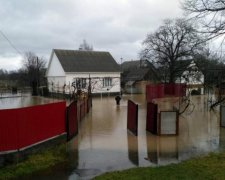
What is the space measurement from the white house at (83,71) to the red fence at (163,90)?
7.92 meters

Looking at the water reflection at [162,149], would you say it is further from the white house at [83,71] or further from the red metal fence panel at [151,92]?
the white house at [83,71]

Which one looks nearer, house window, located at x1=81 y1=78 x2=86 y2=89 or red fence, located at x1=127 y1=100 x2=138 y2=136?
red fence, located at x1=127 y1=100 x2=138 y2=136

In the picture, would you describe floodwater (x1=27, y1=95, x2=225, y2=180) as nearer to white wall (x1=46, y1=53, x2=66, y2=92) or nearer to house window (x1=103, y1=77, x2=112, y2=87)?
white wall (x1=46, y1=53, x2=66, y2=92)

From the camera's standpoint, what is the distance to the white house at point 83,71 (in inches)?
1832

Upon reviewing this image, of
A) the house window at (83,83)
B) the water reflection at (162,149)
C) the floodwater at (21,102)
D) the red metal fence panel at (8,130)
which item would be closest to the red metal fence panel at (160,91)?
the house window at (83,83)

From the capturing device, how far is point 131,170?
988 centimetres

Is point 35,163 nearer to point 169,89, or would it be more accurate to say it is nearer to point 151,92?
point 151,92

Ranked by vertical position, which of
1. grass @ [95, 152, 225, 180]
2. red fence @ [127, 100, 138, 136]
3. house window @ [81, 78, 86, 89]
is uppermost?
house window @ [81, 78, 86, 89]

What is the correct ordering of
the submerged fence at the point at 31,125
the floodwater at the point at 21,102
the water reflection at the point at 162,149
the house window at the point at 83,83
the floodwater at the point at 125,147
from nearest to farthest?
the floodwater at the point at 125,147 → the submerged fence at the point at 31,125 → the water reflection at the point at 162,149 → the floodwater at the point at 21,102 → the house window at the point at 83,83

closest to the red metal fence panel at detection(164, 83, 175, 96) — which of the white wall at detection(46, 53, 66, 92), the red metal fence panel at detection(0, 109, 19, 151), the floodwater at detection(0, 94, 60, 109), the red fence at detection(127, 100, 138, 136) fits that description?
the white wall at detection(46, 53, 66, 92)

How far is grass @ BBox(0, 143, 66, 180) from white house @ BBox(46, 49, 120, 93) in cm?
3244

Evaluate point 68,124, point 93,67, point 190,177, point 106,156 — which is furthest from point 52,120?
point 93,67

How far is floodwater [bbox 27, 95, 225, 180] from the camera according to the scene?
35.3 feet

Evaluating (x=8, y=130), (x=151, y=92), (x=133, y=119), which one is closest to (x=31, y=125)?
(x=8, y=130)
